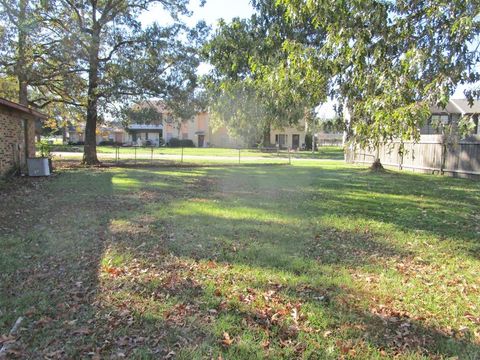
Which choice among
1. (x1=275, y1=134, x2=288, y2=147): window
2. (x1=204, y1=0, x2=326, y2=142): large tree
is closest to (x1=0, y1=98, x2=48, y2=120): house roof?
(x1=204, y1=0, x2=326, y2=142): large tree

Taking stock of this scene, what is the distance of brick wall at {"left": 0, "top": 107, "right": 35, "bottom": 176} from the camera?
543 inches

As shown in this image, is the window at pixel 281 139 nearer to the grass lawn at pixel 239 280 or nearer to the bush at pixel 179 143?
the bush at pixel 179 143

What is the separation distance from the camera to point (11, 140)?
1461 cm

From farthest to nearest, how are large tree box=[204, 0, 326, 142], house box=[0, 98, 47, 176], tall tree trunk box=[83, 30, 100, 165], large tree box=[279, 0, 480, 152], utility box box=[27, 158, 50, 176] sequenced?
tall tree trunk box=[83, 30, 100, 165], utility box box=[27, 158, 50, 176], house box=[0, 98, 47, 176], large tree box=[204, 0, 326, 142], large tree box=[279, 0, 480, 152]

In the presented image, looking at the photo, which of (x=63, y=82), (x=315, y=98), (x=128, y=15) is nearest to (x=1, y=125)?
(x=63, y=82)

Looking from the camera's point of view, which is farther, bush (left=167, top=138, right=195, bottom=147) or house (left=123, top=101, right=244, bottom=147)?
house (left=123, top=101, right=244, bottom=147)

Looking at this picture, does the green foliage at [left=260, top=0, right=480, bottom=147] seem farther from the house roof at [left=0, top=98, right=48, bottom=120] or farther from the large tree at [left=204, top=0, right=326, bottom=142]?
the house roof at [left=0, top=98, right=48, bottom=120]

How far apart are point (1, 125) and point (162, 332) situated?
1325 cm

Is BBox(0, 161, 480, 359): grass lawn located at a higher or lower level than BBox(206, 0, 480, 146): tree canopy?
lower

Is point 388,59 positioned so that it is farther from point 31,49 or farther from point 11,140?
point 31,49

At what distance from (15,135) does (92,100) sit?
5.21 meters

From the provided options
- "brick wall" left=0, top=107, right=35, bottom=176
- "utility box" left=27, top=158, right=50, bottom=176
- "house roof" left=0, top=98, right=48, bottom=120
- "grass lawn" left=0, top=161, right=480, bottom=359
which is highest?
"house roof" left=0, top=98, right=48, bottom=120

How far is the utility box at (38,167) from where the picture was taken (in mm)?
14812

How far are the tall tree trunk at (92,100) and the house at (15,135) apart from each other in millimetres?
3368
